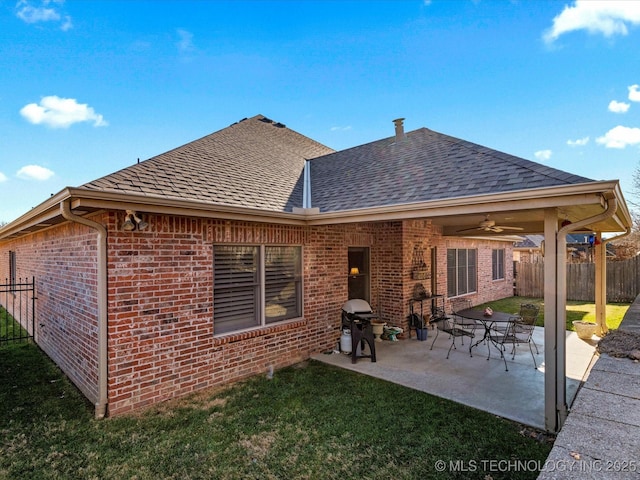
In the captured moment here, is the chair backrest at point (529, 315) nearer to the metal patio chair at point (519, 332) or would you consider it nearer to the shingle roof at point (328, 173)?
the metal patio chair at point (519, 332)

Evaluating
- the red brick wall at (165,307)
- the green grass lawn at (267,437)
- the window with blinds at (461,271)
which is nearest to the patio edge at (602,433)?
the green grass lawn at (267,437)

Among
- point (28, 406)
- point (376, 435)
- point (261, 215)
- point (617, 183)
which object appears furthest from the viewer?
point (261, 215)

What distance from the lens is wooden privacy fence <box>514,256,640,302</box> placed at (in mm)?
13711

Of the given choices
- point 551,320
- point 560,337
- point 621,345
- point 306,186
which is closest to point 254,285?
point 306,186

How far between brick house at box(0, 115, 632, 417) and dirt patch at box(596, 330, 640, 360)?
1710 mm

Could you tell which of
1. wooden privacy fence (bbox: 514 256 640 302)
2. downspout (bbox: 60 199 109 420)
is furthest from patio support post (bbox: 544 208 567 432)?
wooden privacy fence (bbox: 514 256 640 302)

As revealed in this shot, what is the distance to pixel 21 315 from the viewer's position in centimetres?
988

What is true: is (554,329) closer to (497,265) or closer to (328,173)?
(328,173)

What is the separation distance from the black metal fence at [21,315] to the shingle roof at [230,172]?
4347 mm

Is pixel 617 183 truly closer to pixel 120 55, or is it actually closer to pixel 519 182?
pixel 519 182

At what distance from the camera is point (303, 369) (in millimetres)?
6078

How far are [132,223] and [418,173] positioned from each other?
4.79m

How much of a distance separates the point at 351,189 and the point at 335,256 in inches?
59.3

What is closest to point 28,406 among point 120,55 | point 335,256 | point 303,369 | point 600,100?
point 303,369
